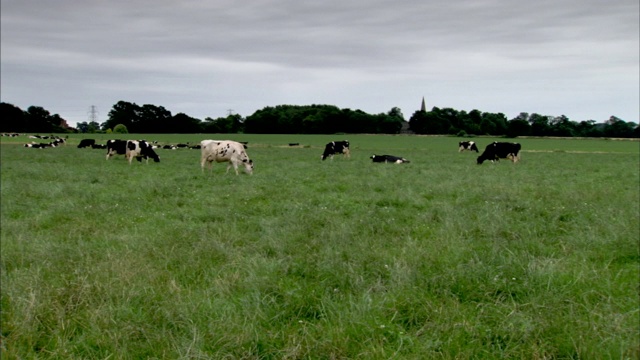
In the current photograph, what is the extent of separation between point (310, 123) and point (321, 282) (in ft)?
362

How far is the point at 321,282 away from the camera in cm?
534

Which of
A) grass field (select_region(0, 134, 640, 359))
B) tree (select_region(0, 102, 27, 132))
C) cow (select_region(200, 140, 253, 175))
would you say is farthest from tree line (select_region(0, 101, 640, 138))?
grass field (select_region(0, 134, 640, 359))

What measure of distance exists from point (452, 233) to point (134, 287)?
470cm

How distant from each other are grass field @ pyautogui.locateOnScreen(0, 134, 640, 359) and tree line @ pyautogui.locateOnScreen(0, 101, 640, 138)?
102m

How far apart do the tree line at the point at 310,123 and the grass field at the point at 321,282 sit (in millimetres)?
101953

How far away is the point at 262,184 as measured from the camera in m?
14.8

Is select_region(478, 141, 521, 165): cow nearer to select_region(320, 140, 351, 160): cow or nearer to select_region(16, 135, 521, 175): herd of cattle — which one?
select_region(16, 135, 521, 175): herd of cattle

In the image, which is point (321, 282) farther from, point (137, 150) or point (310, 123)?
point (310, 123)

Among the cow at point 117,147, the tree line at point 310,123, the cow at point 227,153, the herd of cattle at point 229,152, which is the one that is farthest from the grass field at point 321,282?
the tree line at point 310,123

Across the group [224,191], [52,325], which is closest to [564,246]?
[52,325]

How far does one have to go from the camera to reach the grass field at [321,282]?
3965 millimetres

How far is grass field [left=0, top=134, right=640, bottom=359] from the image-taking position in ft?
13.0

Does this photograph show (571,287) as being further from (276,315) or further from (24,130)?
(24,130)

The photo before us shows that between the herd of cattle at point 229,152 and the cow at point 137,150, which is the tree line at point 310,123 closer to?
the herd of cattle at point 229,152
